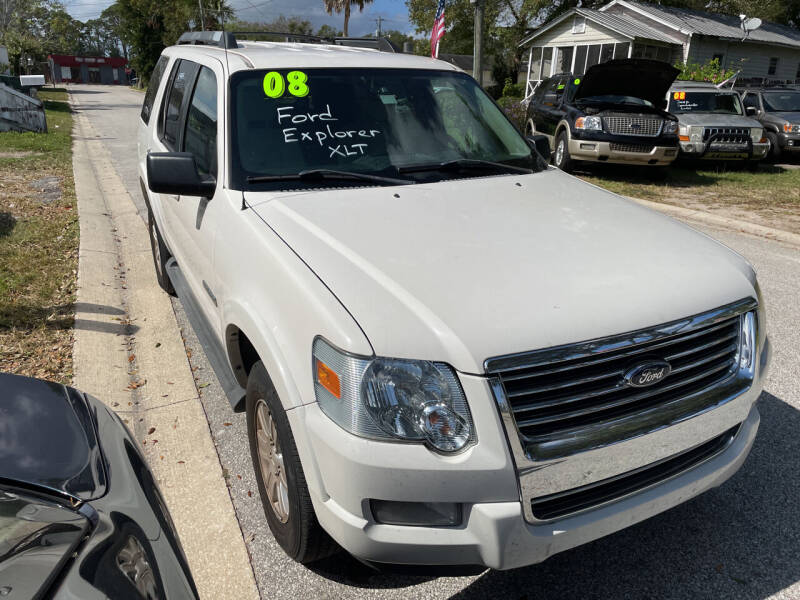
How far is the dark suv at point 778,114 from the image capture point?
13.7 meters

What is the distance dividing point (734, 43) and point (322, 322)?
108ft

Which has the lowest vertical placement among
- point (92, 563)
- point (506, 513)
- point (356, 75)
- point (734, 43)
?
point (506, 513)

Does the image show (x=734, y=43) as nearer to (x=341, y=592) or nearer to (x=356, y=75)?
(x=356, y=75)

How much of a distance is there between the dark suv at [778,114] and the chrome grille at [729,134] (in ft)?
5.42

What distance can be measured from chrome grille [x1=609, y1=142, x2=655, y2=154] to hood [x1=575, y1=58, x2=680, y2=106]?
1.15 meters

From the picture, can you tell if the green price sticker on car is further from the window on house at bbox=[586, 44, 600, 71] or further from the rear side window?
the window on house at bbox=[586, 44, 600, 71]

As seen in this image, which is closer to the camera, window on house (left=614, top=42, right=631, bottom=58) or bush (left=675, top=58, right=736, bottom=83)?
bush (left=675, top=58, right=736, bottom=83)

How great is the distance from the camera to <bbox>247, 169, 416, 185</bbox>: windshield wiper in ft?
9.77

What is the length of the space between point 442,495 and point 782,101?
1678 centimetres

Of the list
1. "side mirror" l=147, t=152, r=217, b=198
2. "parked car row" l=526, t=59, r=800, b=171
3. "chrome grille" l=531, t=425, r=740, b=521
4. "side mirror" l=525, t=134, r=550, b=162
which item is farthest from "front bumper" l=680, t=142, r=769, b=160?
"side mirror" l=147, t=152, r=217, b=198

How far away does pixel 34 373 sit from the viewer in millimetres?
3967

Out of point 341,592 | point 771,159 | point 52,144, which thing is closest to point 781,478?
point 341,592

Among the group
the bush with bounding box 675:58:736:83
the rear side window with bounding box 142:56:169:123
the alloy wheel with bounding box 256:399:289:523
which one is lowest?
the alloy wheel with bounding box 256:399:289:523

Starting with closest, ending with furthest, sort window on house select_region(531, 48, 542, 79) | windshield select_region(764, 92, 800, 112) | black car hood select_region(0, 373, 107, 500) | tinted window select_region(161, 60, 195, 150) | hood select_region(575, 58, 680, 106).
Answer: black car hood select_region(0, 373, 107, 500), tinted window select_region(161, 60, 195, 150), hood select_region(575, 58, 680, 106), windshield select_region(764, 92, 800, 112), window on house select_region(531, 48, 542, 79)
